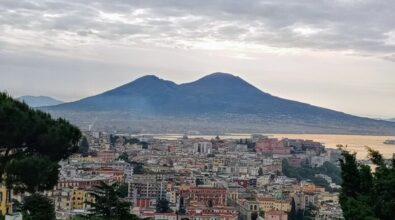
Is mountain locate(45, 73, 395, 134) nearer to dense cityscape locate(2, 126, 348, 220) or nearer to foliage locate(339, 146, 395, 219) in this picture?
dense cityscape locate(2, 126, 348, 220)

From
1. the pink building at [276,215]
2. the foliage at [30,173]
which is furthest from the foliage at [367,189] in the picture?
the pink building at [276,215]

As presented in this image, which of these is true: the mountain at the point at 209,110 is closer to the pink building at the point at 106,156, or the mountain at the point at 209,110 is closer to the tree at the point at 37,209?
the pink building at the point at 106,156

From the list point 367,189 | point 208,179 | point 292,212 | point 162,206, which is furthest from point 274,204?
point 367,189

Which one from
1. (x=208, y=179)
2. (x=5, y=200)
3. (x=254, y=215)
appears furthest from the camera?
(x=208, y=179)

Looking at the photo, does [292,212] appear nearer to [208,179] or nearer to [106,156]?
[208,179]

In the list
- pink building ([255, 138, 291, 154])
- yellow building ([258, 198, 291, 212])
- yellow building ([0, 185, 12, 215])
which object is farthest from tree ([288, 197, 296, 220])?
pink building ([255, 138, 291, 154])

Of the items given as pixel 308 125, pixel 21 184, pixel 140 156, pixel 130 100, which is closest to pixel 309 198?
pixel 140 156

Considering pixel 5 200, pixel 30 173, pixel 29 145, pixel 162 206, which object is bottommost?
pixel 162 206
